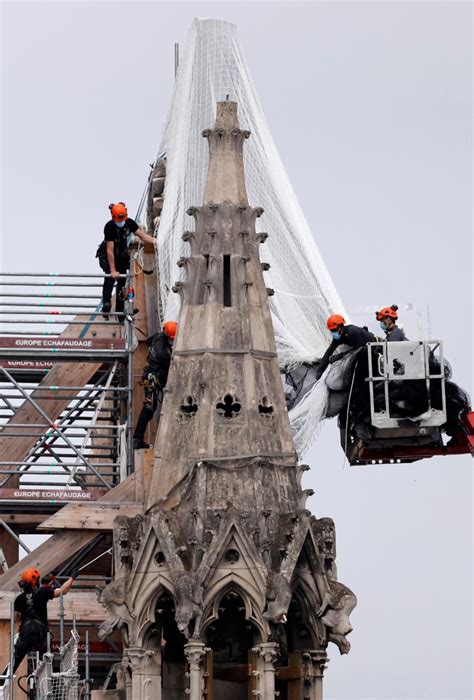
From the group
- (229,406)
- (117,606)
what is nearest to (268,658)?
(117,606)

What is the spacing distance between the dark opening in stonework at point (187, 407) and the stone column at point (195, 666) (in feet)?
16.2

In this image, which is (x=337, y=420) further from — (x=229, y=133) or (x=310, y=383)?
(x=229, y=133)

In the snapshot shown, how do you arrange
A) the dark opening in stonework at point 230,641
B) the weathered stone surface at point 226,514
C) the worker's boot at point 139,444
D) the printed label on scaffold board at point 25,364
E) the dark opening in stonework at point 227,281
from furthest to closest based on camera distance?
the printed label on scaffold board at point 25,364
the worker's boot at point 139,444
the dark opening in stonework at point 227,281
the dark opening in stonework at point 230,641
the weathered stone surface at point 226,514

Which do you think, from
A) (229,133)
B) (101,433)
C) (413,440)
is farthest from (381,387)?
(101,433)

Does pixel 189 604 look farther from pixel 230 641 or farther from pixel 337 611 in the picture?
pixel 337 611

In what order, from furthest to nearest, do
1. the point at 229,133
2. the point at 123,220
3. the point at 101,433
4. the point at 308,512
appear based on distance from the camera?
the point at 101,433 < the point at 123,220 < the point at 229,133 < the point at 308,512

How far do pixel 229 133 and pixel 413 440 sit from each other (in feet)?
26.6

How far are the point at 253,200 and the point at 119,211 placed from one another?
3339 millimetres

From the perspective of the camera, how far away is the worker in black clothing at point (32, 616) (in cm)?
6138

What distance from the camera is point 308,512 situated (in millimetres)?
59375

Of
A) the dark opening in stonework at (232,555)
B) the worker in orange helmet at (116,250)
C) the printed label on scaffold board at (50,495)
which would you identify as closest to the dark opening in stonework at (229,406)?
the dark opening in stonework at (232,555)

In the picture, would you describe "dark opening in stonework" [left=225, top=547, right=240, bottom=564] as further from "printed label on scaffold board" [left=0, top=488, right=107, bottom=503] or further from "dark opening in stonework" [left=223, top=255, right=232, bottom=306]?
"printed label on scaffold board" [left=0, top=488, right=107, bottom=503]

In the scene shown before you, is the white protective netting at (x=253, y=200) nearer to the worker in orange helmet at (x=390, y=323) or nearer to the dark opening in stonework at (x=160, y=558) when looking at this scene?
the worker in orange helmet at (x=390, y=323)

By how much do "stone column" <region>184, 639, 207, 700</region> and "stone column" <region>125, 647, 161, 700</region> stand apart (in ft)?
3.44
